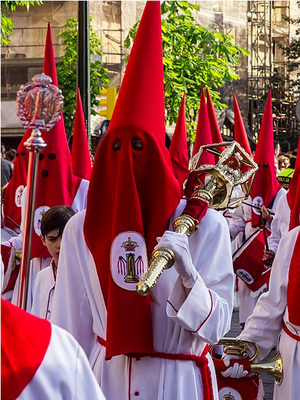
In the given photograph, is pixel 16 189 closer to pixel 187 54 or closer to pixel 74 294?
pixel 74 294

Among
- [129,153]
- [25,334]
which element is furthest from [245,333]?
[25,334]

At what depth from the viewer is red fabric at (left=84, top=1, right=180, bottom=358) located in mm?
3723

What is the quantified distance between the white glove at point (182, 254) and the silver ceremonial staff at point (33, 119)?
51.2 inches

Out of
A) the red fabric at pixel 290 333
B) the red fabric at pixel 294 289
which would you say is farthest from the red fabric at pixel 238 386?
the red fabric at pixel 294 289

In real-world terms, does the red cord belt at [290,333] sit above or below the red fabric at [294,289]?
below

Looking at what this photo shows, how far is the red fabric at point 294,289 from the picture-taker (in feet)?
14.5

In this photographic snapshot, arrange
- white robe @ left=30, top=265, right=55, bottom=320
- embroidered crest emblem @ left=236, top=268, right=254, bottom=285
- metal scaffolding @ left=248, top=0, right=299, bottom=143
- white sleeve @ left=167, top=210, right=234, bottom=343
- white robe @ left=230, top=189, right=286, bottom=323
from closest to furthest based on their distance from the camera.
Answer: white sleeve @ left=167, top=210, right=234, bottom=343 → white robe @ left=30, top=265, right=55, bottom=320 → embroidered crest emblem @ left=236, top=268, right=254, bottom=285 → white robe @ left=230, top=189, right=286, bottom=323 → metal scaffolding @ left=248, top=0, right=299, bottom=143

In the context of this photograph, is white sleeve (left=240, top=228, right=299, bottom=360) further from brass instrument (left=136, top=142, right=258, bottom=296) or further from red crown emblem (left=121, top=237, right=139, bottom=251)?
red crown emblem (left=121, top=237, right=139, bottom=251)

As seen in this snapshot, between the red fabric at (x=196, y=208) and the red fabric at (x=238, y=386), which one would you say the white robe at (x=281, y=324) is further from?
the red fabric at (x=196, y=208)

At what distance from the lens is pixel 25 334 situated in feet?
6.30

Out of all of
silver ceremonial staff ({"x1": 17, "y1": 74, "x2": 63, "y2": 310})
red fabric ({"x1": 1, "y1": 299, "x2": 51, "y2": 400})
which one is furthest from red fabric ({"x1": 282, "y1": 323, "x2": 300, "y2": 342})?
red fabric ({"x1": 1, "y1": 299, "x2": 51, "y2": 400})

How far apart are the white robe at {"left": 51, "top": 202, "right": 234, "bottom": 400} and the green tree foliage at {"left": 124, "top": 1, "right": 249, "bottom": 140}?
12078 millimetres

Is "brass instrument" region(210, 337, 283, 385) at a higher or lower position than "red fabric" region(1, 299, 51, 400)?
lower

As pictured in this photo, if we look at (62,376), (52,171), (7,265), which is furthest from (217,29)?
(62,376)
